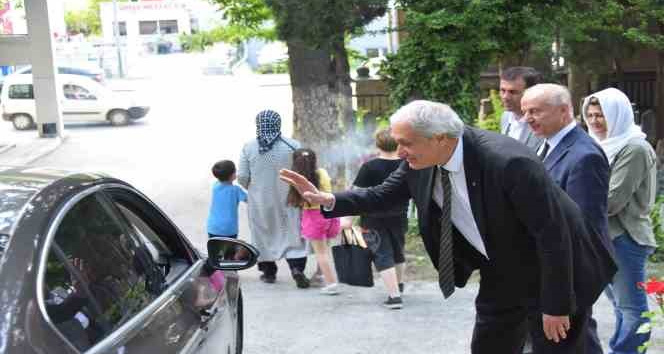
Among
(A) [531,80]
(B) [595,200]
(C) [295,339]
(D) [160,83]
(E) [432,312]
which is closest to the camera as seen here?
(B) [595,200]

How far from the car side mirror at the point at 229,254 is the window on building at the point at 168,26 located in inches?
2705

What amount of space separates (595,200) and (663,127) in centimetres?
1193

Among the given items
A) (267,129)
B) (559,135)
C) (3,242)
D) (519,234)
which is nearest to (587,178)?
(559,135)

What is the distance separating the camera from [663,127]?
50.7 feet

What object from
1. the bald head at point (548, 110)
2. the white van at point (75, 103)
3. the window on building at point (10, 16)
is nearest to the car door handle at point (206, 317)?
the bald head at point (548, 110)

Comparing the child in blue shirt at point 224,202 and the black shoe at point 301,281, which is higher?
the child in blue shirt at point 224,202

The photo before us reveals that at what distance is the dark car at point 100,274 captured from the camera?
7.96 ft

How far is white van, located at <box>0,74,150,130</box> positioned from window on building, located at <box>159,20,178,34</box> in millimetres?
44730

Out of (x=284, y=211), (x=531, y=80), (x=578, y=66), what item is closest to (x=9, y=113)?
(x=578, y=66)

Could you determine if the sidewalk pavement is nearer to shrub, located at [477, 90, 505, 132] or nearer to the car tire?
the car tire

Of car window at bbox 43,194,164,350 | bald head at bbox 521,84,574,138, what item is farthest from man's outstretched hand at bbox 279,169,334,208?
bald head at bbox 521,84,574,138

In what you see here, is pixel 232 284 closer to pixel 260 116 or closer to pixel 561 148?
pixel 561 148

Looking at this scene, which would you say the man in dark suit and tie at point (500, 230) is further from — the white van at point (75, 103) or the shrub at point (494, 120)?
the white van at point (75, 103)

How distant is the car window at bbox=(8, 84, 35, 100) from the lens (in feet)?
86.1
